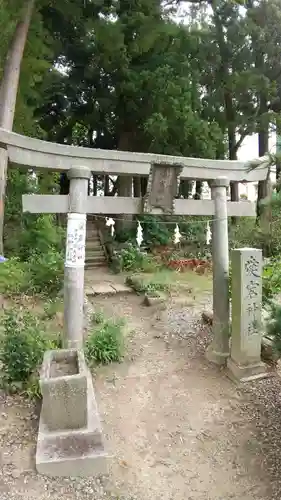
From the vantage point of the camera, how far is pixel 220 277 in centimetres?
555

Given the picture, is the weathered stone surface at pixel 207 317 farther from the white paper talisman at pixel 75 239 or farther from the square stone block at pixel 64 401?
the square stone block at pixel 64 401

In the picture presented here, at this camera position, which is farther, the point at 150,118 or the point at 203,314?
the point at 150,118

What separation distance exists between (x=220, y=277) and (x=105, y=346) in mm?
1906

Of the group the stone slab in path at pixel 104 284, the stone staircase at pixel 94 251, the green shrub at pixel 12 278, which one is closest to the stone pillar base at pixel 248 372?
the green shrub at pixel 12 278

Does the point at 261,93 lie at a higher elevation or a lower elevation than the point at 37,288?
higher

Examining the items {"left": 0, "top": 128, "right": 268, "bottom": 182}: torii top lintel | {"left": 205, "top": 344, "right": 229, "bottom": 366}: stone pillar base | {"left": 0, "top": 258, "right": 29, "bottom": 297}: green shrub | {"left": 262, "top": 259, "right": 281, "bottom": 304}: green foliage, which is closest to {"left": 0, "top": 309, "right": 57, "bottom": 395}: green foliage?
{"left": 0, "top": 128, "right": 268, "bottom": 182}: torii top lintel

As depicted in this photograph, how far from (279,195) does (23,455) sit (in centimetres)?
301

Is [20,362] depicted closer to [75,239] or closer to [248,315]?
[75,239]

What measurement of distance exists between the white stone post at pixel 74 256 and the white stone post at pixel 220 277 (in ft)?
6.32

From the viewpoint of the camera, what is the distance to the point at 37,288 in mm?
8172

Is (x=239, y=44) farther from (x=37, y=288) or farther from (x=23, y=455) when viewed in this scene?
(x=23, y=455)

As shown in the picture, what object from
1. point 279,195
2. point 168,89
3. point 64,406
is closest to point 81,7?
point 168,89

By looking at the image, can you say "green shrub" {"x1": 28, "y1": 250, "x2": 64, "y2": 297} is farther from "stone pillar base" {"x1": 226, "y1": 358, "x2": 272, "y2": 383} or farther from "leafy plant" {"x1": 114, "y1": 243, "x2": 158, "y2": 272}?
"stone pillar base" {"x1": 226, "y1": 358, "x2": 272, "y2": 383}

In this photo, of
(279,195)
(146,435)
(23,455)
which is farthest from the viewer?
(146,435)
